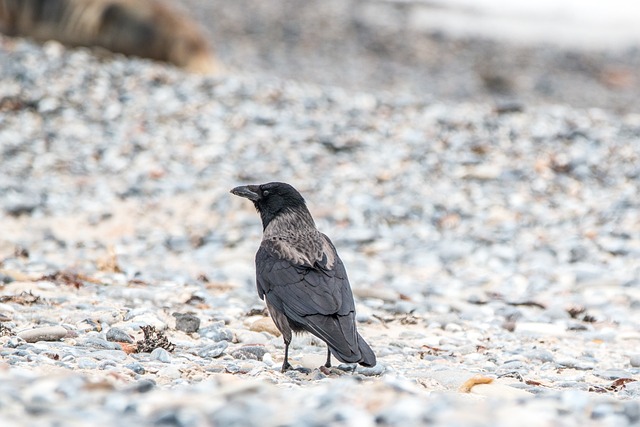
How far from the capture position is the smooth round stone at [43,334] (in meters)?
6.34

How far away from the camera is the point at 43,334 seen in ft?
21.0

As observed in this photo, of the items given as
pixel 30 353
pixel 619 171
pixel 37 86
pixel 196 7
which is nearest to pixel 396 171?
pixel 619 171

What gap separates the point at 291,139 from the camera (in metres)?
15.8

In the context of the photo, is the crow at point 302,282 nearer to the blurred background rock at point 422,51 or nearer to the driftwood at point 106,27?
the driftwood at point 106,27

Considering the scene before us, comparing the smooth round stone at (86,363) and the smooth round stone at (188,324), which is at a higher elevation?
the smooth round stone at (86,363)

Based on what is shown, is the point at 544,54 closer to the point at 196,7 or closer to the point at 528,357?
the point at 196,7

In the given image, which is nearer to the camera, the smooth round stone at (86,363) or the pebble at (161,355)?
the smooth round stone at (86,363)

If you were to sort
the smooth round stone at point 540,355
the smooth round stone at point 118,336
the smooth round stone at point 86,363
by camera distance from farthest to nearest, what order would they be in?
the smooth round stone at point 540,355
the smooth round stone at point 118,336
the smooth round stone at point 86,363

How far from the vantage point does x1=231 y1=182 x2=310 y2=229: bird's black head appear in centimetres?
719

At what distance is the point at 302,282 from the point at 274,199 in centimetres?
119

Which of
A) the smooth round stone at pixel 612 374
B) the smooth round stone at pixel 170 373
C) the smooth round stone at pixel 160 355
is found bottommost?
the smooth round stone at pixel 160 355

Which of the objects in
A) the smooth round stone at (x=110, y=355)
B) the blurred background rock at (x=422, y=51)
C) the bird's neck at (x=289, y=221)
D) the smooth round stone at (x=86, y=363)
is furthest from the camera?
the blurred background rock at (x=422, y=51)

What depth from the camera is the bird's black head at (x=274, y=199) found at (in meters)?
7.19

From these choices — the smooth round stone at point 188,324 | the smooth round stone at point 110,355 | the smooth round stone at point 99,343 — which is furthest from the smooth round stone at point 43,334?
the smooth round stone at point 188,324
